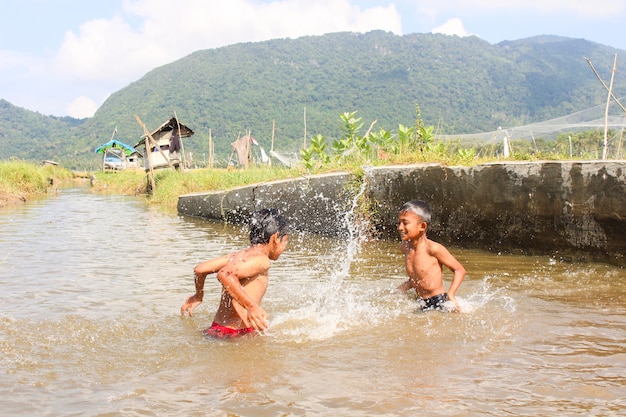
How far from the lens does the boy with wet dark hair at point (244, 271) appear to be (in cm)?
356

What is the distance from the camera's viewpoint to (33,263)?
6316 millimetres

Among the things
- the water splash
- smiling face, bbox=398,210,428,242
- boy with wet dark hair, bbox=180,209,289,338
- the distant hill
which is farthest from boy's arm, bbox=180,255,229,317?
the distant hill

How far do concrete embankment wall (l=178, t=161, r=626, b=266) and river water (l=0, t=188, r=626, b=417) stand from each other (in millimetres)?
317

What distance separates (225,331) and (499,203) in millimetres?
3983

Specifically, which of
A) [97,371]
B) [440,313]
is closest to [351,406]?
[97,371]

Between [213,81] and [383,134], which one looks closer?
[383,134]

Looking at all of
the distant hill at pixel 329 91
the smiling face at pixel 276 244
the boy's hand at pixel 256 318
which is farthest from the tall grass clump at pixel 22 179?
the distant hill at pixel 329 91

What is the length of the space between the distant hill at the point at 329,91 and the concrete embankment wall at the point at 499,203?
2574 inches

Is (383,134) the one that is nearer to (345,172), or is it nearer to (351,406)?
(345,172)

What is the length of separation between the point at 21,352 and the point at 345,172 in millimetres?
5489

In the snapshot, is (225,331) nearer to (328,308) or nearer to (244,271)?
(244,271)

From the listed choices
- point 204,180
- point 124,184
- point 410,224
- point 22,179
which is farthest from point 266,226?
point 124,184

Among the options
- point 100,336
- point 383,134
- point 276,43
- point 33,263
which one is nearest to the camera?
point 100,336

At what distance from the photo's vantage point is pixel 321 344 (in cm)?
353
